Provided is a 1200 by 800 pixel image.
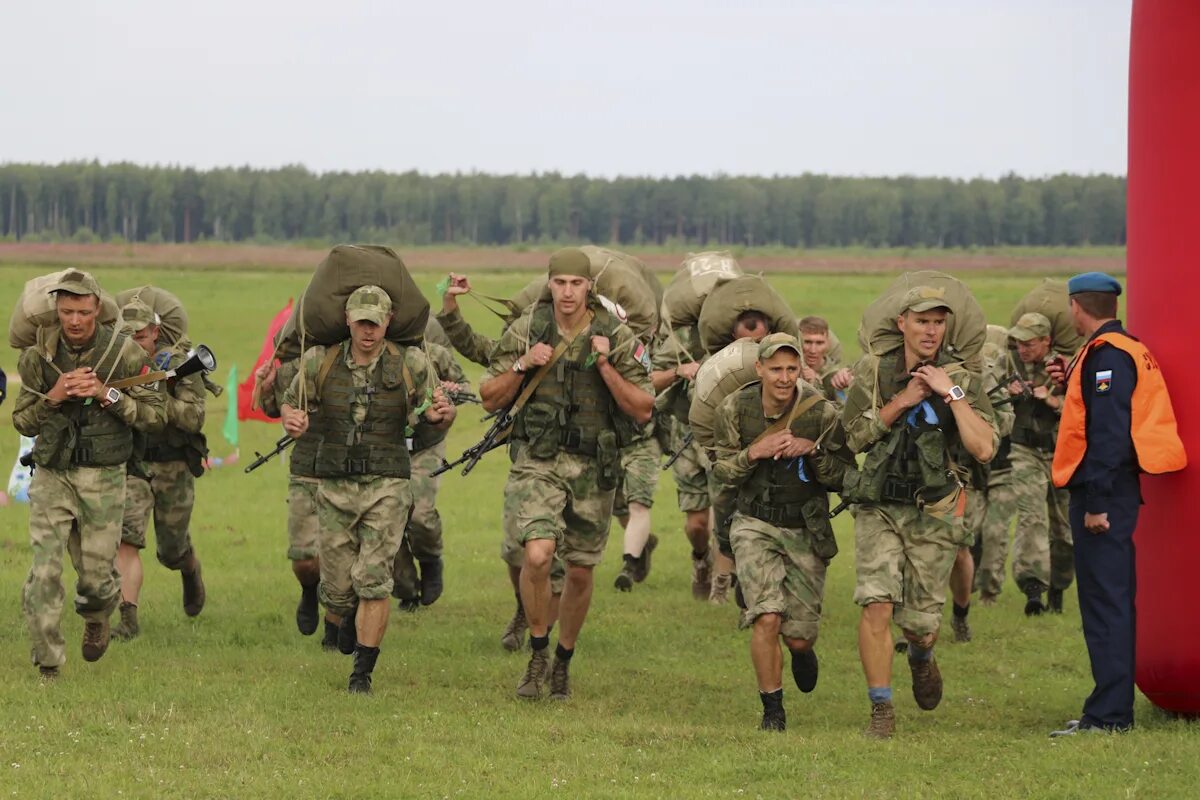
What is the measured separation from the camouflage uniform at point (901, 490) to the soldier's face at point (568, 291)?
2031 millimetres

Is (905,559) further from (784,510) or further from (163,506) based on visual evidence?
(163,506)

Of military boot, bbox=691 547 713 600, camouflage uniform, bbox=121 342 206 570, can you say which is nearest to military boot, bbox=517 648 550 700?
camouflage uniform, bbox=121 342 206 570

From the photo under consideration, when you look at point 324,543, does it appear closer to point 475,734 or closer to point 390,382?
point 390,382

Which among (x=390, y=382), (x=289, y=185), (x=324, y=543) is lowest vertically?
(x=324, y=543)

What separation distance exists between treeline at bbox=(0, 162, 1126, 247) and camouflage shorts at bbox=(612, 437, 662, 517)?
12728cm

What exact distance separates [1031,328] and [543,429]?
17.2 feet

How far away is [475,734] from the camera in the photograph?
32.0 ft

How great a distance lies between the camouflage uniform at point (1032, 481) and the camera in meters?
14.9

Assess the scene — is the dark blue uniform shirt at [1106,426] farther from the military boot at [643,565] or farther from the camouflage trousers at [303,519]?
the military boot at [643,565]

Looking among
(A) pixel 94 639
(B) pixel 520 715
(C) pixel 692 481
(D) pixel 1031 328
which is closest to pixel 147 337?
(A) pixel 94 639

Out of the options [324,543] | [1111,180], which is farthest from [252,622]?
Answer: [1111,180]

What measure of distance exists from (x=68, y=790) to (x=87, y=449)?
3264 millimetres

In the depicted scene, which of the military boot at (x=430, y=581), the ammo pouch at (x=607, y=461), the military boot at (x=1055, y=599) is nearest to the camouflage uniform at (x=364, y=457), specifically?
the ammo pouch at (x=607, y=461)

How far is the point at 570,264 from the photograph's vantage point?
11156mm
